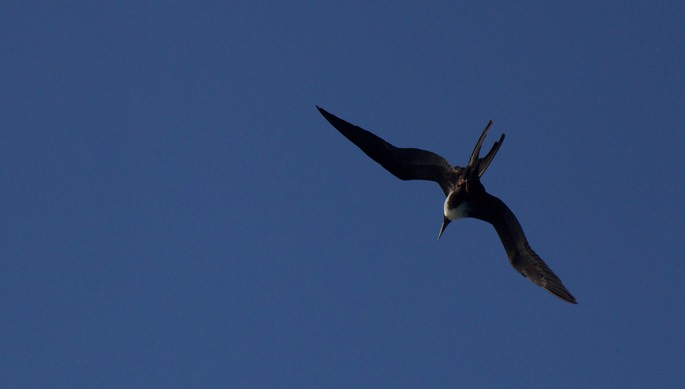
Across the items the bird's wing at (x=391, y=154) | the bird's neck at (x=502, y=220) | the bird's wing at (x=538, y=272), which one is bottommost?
the bird's wing at (x=538, y=272)

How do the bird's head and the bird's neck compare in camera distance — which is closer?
the bird's head

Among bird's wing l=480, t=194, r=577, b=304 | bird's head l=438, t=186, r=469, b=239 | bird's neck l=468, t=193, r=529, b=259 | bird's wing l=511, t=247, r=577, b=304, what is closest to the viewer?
bird's wing l=511, t=247, r=577, b=304

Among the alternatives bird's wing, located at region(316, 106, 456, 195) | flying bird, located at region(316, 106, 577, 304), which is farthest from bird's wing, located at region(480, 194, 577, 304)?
bird's wing, located at region(316, 106, 456, 195)

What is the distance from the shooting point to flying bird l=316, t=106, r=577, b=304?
51.1 ft

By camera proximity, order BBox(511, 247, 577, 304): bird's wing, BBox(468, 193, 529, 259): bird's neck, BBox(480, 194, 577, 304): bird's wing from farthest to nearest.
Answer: BBox(468, 193, 529, 259): bird's neck → BBox(480, 194, 577, 304): bird's wing → BBox(511, 247, 577, 304): bird's wing

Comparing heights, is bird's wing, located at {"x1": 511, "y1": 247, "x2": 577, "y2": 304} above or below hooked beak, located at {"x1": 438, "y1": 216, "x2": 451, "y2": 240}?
below

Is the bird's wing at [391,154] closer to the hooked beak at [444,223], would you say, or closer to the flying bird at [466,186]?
the flying bird at [466,186]

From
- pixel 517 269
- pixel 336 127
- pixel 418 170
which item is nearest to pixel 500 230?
pixel 517 269

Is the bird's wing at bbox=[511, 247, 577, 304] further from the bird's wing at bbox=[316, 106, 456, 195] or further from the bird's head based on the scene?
the bird's wing at bbox=[316, 106, 456, 195]

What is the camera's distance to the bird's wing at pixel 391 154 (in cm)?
1557

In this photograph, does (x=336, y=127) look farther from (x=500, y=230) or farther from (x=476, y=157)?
(x=500, y=230)

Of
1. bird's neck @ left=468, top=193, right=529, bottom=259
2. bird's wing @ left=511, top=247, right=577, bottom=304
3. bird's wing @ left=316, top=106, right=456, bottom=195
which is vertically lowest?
bird's wing @ left=511, top=247, right=577, bottom=304

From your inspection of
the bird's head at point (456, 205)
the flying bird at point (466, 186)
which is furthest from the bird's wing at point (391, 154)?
the bird's head at point (456, 205)

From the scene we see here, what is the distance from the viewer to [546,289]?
16.2 metres
